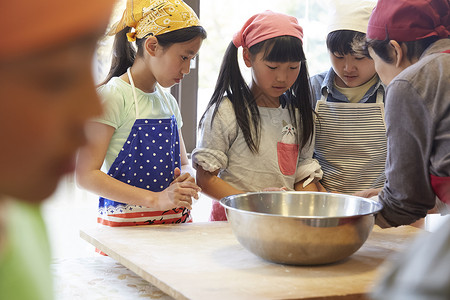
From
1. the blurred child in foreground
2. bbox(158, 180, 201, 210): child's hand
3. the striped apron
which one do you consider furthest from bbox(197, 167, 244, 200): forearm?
the blurred child in foreground

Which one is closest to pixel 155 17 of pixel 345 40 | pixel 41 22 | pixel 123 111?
pixel 123 111

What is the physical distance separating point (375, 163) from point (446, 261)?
1.50 m

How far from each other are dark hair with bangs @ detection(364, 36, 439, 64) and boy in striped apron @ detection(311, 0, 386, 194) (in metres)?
0.39

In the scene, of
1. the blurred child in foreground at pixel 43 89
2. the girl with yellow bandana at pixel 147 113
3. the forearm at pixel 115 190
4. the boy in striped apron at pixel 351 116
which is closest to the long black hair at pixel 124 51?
the girl with yellow bandana at pixel 147 113

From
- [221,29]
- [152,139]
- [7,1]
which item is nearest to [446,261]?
[7,1]

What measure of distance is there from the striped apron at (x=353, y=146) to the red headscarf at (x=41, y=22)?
1501mm

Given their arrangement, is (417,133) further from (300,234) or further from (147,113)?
(147,113)

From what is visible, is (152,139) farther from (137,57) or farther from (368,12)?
(368,12)

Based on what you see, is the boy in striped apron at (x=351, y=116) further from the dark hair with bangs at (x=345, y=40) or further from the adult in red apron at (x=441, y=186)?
the adult in red apron at (x=441, y=186)

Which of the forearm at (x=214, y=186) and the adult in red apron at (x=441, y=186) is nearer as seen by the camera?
the adult in red apron at (x=441, y=186)

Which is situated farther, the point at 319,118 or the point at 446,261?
the point at 319,118

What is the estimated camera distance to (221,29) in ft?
8.93

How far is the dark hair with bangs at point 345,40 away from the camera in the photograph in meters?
1.57

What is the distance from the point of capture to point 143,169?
142cm
